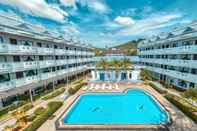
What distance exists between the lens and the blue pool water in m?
18.1

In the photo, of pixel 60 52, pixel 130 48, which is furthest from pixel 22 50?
pixel 130 48

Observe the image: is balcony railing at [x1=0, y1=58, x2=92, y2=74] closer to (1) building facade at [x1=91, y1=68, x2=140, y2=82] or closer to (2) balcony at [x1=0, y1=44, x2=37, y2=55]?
(2) balcony at [x1=0, y1=44, x2=37, y2=55]

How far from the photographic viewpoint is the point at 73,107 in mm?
22031

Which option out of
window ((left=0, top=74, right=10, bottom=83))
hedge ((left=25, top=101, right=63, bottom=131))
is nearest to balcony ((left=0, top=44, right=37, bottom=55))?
window ((left=0, top=74, right=10, bottom=83))

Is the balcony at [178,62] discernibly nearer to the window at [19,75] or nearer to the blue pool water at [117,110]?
the blue pool water at [117,110]

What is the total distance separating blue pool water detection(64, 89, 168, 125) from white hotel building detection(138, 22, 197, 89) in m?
9.01

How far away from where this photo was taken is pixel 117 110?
71.4 feet

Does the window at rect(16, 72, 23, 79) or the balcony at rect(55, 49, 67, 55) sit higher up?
the balcony at rect(55, 49, 67, 55)

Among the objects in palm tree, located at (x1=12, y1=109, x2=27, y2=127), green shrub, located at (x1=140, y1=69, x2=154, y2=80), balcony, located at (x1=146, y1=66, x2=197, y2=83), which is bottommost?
palm tree, located at (x1=12, y1=109, x2=27, y2=127)

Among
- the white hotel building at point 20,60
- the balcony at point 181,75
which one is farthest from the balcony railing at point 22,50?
the balcony at point 181,75

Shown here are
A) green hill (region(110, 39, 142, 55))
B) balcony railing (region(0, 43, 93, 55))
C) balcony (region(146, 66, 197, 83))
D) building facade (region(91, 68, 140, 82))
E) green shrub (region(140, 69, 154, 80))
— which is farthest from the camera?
green hill (region(110, 39, 142, 55))

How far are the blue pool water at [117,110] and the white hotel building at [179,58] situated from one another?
901 centimetres

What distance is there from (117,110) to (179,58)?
20217mm

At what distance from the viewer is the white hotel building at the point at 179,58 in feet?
82.3
